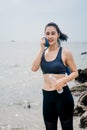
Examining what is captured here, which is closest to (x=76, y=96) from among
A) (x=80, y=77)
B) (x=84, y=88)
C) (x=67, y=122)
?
(x=84, y=88)

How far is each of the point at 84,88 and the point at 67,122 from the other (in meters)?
18.8

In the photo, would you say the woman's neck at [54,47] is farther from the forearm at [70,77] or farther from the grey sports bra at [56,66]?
the forearm at [70,77]

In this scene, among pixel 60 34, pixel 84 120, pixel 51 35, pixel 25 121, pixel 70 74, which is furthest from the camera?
pixel 25 121

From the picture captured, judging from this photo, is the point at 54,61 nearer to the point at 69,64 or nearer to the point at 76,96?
the point at 69,64

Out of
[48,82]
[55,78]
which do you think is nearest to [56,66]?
[55,78]

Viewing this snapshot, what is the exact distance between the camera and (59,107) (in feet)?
15.4

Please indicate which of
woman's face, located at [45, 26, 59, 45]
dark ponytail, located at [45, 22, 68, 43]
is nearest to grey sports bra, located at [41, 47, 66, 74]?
woman's face, located at [45, 26, 59, 45]

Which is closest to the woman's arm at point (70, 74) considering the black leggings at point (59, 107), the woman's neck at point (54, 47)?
the black leggings at point (59, 107)

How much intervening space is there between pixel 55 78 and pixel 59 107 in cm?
48

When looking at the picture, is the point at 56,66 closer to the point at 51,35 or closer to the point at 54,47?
the point at 54,47

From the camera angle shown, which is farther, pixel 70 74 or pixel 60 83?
pixel 70 74

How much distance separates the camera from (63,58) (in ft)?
15.2

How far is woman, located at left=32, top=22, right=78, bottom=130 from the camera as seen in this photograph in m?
4.64

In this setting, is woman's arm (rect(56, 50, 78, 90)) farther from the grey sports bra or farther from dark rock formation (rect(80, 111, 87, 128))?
dark rock formation (rect(80, 111, 87, 128))
